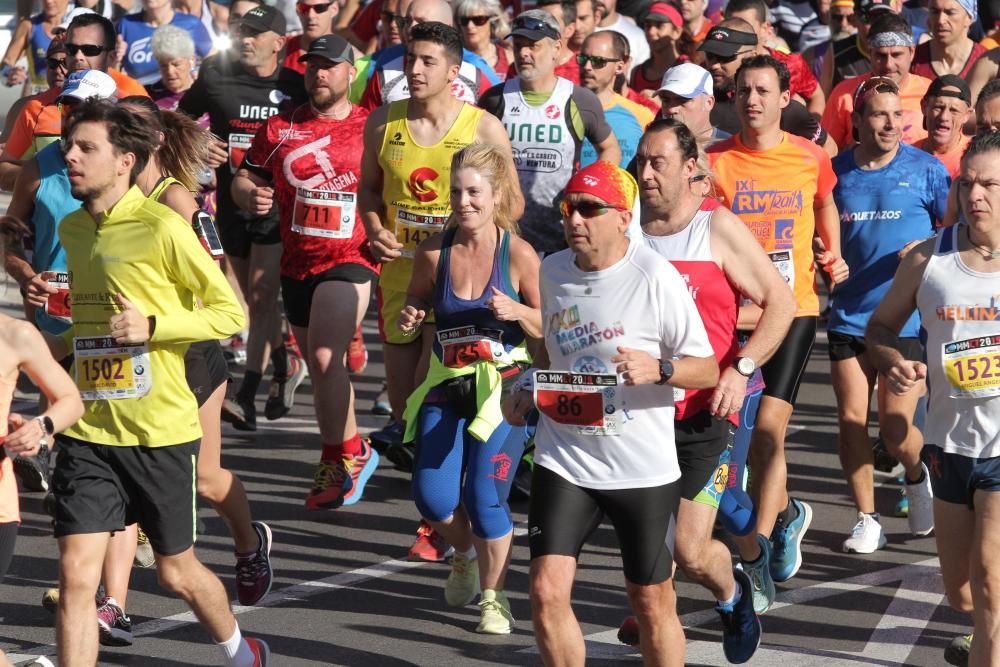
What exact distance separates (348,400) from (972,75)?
4147mm

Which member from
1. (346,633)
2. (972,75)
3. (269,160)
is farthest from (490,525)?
(972,75)

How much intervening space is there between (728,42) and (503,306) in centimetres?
345

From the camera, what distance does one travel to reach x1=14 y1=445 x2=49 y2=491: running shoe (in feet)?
29.1

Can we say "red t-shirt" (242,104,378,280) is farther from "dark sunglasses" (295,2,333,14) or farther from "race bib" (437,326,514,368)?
"dark sunglasses" (295,2,333,14)

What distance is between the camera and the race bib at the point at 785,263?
296 inches

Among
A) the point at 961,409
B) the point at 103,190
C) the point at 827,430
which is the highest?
the point at 103,190

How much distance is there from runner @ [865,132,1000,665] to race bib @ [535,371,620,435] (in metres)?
1.04

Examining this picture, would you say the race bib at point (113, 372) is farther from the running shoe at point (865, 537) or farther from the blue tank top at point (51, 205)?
the running shoe at point (865, 537)

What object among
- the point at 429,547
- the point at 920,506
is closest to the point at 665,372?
the point at 429,547

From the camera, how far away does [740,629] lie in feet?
20.8

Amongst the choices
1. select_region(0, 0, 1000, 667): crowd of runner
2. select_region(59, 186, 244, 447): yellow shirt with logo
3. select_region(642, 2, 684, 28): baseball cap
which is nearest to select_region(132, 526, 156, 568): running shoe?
select_region(0, 0, 1000, 667): crowd of runner

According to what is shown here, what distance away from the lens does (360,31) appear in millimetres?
13328

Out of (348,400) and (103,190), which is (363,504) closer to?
(348,400)

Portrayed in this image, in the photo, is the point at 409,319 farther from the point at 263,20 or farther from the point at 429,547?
the point at 263,20
